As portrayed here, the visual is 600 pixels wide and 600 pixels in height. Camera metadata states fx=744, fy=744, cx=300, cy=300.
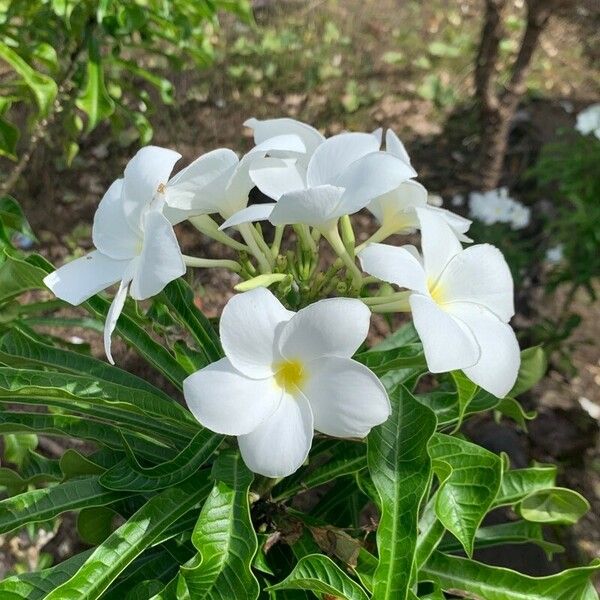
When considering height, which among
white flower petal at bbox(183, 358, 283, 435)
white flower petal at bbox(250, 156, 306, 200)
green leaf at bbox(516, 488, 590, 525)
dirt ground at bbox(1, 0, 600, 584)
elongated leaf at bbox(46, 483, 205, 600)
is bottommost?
dirt ground at bbox(1, 0, 600, 584)

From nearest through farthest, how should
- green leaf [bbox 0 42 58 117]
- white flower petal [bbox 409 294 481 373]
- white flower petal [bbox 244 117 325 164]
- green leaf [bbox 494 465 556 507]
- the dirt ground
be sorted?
white flower petal [bbox 409 294 481 373] → white flower petal [bbox 244 117 325 164] → green leaf [bbox 494 465 556 507] → green leaf [bbox 0 42 58 117] → the dirt ground

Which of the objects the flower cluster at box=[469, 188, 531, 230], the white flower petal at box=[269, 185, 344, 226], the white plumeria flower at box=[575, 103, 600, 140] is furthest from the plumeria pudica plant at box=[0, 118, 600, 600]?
the white plumeria flower at box=[575, 103, 600, 140]

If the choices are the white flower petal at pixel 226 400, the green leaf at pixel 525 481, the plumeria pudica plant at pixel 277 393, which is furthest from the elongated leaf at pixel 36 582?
the green leaf at pixel 525 481

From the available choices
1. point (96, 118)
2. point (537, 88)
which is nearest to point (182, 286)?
point (96, 118)

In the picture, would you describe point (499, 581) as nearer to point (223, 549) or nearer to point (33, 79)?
point (223, 549)

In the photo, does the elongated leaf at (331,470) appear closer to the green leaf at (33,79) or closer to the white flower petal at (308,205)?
the white flower petal at (308,205)

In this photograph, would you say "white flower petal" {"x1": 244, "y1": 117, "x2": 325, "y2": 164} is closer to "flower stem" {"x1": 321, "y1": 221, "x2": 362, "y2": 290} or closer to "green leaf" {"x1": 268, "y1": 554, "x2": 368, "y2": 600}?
"flower stem" {"x1": 321, "y1": 221, "x2": 362, "y2": 290}
